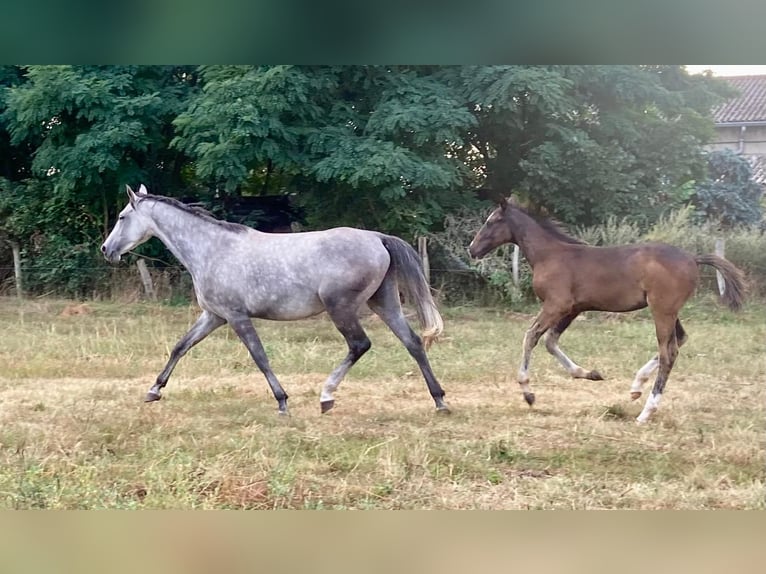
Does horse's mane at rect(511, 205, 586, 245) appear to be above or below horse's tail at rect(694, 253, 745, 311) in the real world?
above

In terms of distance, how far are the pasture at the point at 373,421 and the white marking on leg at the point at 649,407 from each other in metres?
0.08

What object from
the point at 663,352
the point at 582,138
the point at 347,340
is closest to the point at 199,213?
the point at 347,340

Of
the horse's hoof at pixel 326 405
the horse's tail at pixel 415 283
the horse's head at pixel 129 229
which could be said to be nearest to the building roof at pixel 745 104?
the horse's tail at pixel 415 283

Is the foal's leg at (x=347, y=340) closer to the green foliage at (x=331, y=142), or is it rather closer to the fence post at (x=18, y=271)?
the green foliage at (x=331, y=142)

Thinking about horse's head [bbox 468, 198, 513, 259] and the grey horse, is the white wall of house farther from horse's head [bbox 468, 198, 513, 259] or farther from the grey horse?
the grey horse

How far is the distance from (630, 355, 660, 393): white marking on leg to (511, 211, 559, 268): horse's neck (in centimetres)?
99

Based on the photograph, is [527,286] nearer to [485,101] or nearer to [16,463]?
[485,101]

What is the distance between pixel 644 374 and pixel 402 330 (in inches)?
64.9

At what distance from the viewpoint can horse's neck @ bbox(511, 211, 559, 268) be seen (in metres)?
5.06

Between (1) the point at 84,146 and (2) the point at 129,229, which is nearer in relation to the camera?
(2) the point at 129,229

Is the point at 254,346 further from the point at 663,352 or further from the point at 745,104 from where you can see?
the point at 745,104

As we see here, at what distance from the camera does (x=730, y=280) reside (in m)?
4.74

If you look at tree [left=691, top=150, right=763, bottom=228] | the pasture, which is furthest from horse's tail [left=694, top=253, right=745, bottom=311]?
tree [left=691, top=150, right=763, bottom=228]

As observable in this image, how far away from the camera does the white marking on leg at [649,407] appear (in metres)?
4.63
